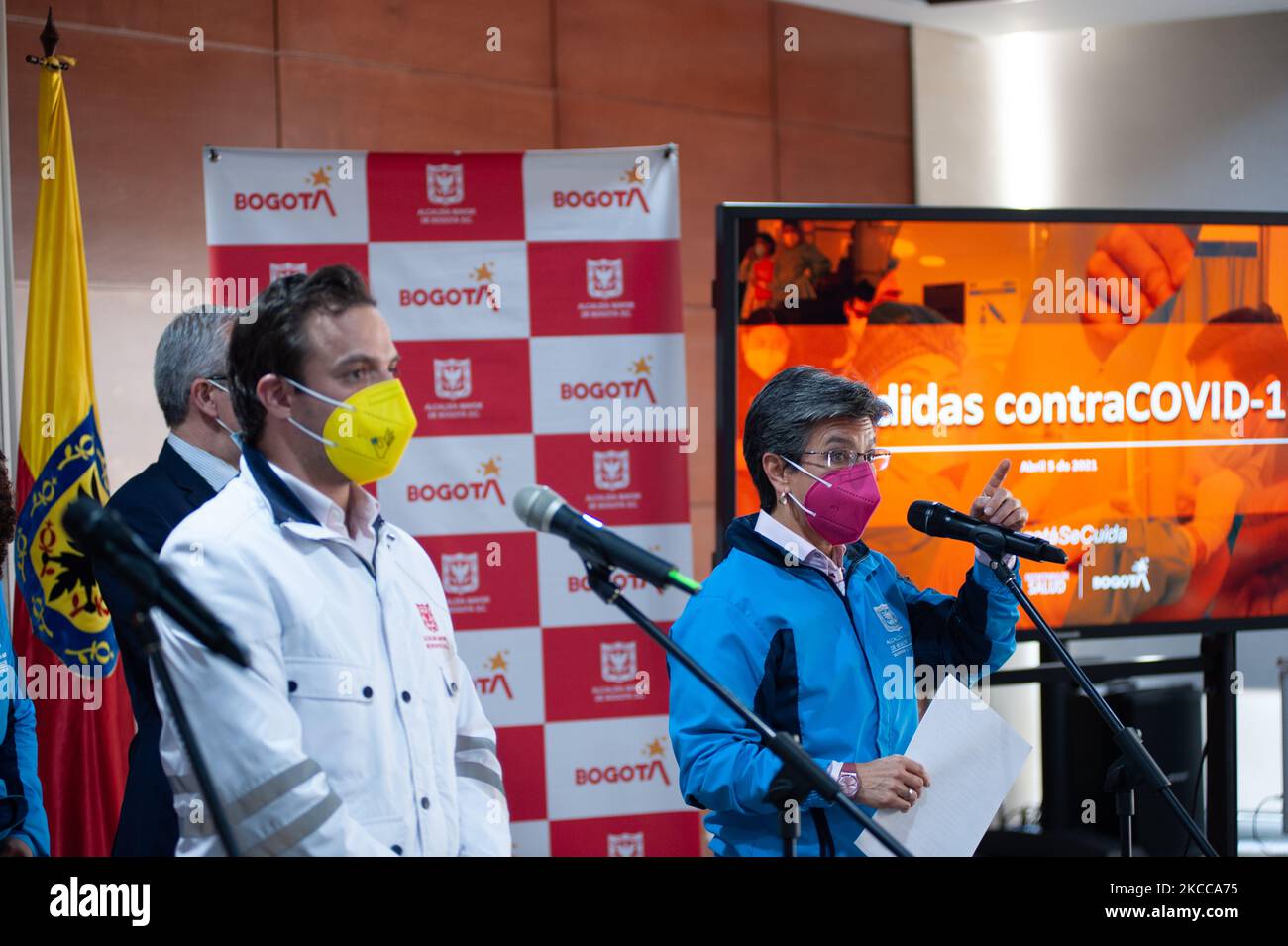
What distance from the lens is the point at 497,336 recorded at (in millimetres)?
3646

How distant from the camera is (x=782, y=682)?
1.94 meters

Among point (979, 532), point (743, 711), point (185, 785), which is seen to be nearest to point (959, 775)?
point (979, 532)

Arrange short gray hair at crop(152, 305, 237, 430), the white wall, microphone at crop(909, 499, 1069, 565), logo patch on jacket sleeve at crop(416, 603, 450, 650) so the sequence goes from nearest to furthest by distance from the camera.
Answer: logo patch on jacket sleeve at crop(416, 603, 450, 650), microphone at crop(909, 499, 1069, 565), short gray hair at crop(152, 305, 237, 430), the white wall

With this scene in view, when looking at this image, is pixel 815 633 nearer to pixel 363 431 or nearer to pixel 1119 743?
pixel 1119 743

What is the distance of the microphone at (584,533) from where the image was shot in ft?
4.46

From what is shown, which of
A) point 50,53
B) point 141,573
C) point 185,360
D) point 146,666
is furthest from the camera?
point 50,53

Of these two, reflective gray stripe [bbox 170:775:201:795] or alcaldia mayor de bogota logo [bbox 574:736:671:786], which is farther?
alcaldia mayor de bogota logo [bbox 574:736:671:786]

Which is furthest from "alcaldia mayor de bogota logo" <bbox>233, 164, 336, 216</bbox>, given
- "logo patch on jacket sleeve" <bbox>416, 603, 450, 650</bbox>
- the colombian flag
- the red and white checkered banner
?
"logo patch on jacket sleeve" <bbox>416, 603, 450, 650</bbox>

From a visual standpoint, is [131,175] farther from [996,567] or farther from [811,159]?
[996,567]

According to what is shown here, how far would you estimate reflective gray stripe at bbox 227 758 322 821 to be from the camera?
138cm

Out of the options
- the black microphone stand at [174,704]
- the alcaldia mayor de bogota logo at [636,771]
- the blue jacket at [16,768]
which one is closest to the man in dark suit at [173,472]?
the blue jacket at [16,768]

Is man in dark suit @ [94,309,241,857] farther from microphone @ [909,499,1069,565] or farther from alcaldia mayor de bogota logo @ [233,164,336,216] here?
alcaldia mayor de bogota logo @ [233,164,336,216]

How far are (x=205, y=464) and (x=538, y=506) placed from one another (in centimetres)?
99

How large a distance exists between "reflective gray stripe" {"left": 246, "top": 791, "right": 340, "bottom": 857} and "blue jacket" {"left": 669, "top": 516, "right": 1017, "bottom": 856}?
0.65 m
